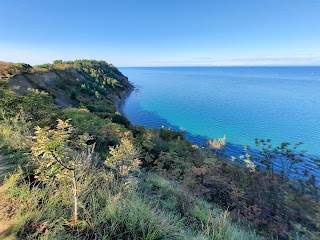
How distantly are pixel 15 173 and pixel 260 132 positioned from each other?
103 feet

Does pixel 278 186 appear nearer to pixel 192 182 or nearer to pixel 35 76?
pixel 192 182

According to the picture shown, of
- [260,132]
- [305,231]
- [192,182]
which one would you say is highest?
[192,182]

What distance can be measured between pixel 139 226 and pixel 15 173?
222 centimetres

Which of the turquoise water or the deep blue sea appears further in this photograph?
the turquoise water

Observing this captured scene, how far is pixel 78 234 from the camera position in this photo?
2.21 m

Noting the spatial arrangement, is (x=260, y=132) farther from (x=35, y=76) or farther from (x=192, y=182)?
(x=35, y=76)

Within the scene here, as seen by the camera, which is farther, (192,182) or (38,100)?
(38,100)

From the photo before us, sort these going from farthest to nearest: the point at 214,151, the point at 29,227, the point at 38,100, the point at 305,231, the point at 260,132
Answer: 1. the point at 260,132
2. the point at 214,151
3. the point at 38,100
4. the point at 305,231
5. the point at 29,227

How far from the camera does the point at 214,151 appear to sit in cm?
2112

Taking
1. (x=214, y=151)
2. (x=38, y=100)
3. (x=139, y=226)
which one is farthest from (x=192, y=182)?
(x=214, y=151)

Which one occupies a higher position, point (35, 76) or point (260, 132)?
point (35, 76)

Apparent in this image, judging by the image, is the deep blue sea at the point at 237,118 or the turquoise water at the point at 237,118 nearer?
the deep blue sea at the point at 237,118

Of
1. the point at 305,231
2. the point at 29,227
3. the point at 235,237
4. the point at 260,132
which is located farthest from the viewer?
the point at 260,132

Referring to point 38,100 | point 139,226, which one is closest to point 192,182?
point 139,226
